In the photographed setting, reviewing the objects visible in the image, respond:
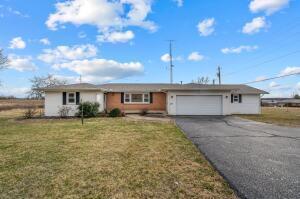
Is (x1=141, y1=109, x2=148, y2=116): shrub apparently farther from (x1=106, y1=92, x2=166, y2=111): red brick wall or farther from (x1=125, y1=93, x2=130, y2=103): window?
(x1=125, y1=93, x2=130, y2=103): window

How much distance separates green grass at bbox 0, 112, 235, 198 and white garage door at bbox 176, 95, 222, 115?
14205mm

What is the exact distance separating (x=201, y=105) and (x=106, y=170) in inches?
743

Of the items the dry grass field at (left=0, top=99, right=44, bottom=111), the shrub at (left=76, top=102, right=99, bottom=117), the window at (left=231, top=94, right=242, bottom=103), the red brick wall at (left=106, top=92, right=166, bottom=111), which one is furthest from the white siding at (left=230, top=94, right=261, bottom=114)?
the dry grass field at (left=0, top=99, right=44, bottom=111)

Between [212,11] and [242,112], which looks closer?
[212,11]

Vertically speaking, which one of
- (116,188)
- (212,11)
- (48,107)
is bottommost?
(116,188)

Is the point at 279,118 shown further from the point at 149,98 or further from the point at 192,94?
the point at 149,98

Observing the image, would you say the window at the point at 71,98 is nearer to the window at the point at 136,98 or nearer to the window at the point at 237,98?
the window at the point at 136,98

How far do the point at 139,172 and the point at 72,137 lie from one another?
235 inches

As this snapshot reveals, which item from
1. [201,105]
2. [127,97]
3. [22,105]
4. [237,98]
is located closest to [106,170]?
[201,105]

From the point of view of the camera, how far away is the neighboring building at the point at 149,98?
23.2 metres

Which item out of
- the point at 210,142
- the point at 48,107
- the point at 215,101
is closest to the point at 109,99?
the point at 48,107

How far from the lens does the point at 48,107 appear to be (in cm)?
2320

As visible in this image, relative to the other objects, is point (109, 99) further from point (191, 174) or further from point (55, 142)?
point (191, 174)

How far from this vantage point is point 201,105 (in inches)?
961
